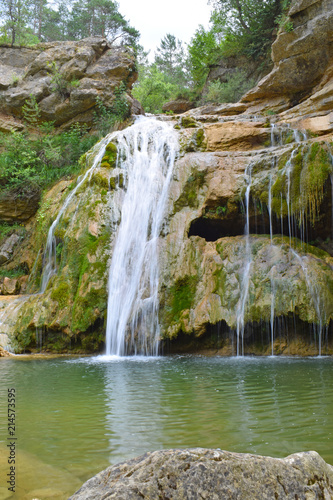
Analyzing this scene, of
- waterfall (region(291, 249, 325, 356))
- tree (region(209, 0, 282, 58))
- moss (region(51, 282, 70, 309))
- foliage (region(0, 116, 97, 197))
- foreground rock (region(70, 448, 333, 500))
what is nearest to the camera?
foreground rock (region(70, 448, 333, 500))

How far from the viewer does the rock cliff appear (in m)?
9.38

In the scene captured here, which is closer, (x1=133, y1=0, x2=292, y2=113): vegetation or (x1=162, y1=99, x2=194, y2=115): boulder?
(x1=133, y1=0, x2=292, y2=113): vegetation

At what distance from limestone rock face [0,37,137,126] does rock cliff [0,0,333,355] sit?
7.18 meters

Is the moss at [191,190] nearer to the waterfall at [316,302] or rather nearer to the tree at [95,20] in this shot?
the waterfall at [316,302]

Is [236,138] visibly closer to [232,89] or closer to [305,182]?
[305,182]

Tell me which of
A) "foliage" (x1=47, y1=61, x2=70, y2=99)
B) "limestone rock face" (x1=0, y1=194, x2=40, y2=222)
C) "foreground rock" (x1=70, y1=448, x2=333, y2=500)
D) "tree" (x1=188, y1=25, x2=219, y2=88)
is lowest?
"foreground rock" (x1=70, y1=448, x2=333, y2=500)

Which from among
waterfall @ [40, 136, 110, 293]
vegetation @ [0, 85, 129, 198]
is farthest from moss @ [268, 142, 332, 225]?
vegetation @ [0, 85, 129, 198]

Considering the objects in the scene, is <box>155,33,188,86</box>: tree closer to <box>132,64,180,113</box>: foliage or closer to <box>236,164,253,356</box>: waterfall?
<box>132,64,180,113</box>: foliage

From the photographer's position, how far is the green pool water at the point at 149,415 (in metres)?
3.23

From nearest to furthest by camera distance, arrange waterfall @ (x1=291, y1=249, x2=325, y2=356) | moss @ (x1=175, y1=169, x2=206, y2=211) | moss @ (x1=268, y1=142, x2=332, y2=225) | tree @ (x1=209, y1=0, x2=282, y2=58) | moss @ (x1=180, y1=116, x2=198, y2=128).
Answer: waterfall @ (x1=291, y1=249, x2=325, y2=356) → moss @ (x1=268, y1=142, x2=332, y2=225) → moss @ (x1=175, y1=169, x2=206, y2=211) → moss @ (x1=180, y1=116, x2=198, y2=128) → tree @ (x1=209, y1=0, x2=282, y2=58)

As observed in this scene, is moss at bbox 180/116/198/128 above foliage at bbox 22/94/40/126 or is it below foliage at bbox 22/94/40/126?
below

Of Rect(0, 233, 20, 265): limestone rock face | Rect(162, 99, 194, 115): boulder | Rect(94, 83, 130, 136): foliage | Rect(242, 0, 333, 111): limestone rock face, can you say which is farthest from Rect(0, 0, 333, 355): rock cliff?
Rect(162, 99, 194, 115): boulder

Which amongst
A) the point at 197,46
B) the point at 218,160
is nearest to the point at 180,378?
the point at 218,160

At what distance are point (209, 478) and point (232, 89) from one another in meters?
24.1
